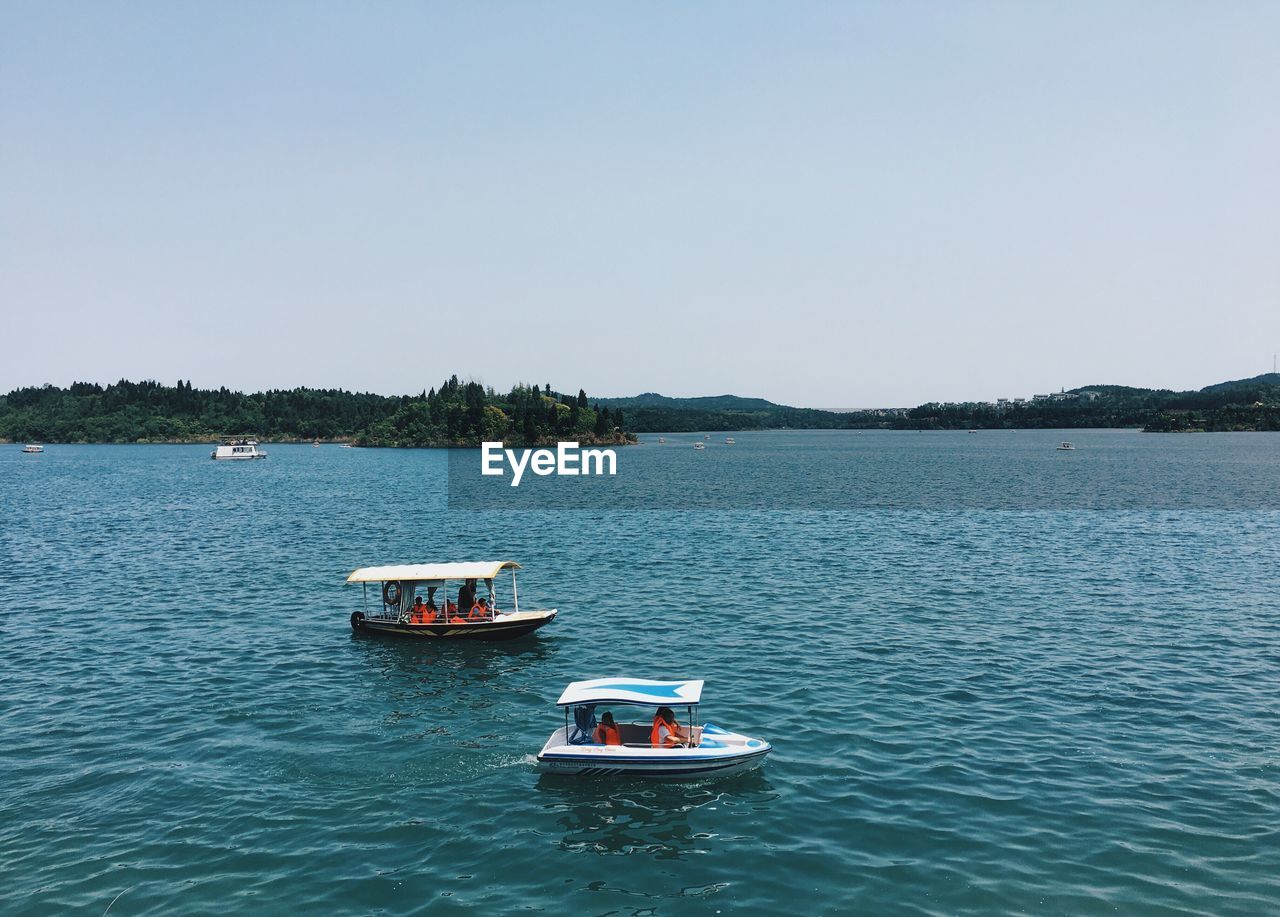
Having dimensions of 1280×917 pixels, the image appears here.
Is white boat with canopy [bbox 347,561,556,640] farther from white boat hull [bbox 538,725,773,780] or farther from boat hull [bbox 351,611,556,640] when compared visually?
white boat hull [bbox 538,725,773,780]

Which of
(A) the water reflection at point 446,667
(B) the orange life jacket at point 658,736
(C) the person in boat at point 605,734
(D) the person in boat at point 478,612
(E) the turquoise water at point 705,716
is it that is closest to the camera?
(E) the turquoise water at point 705,716

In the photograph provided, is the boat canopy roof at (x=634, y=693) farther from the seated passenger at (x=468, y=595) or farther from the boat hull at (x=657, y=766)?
the seated passenger at (x=468, y=595)

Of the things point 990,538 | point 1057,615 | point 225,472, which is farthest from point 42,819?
point 225,472

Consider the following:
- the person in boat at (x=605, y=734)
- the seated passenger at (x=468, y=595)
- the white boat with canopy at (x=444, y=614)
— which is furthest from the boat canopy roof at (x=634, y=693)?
the seated passenger at (x=468, y=595)

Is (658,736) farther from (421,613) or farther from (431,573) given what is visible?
(421,613)

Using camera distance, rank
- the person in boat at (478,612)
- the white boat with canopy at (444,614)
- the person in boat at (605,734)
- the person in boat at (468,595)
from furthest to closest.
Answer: the person in boat at (468,595) → the person in boat at (478,612) → the white boat with canopy at (444,614) → the person in boat at (605,734)

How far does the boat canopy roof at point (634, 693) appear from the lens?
27172 mm

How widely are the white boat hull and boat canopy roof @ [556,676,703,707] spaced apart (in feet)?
4.50

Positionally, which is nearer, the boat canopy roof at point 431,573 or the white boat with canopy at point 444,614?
the boat canopy roof at point 431,573

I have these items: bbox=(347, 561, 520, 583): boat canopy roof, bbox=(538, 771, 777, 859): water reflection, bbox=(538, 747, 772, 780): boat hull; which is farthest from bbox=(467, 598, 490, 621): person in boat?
bbox=(538, 771, 777, 859): water reflection

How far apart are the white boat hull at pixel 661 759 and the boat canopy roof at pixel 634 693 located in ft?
4.50

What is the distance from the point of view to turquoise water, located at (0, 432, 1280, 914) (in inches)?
804

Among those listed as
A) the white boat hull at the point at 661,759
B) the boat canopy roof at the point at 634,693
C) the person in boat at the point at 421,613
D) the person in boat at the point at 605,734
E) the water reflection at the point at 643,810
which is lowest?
the water reflection at the point at 643,810

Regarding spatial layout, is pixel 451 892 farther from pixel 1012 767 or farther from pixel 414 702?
pixel 1012 767
